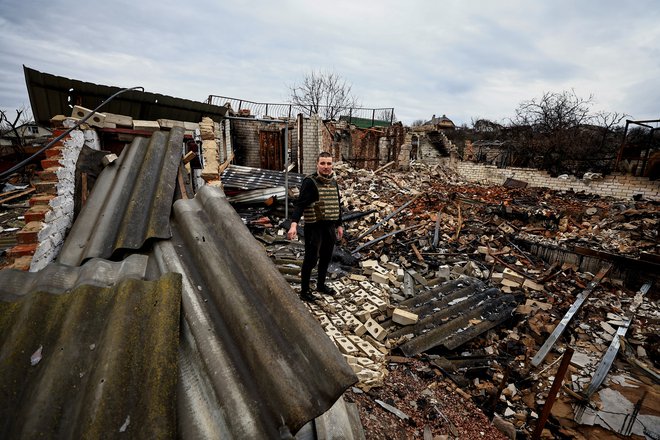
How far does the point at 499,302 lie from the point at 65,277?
5.34 meters

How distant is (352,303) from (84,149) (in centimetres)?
361

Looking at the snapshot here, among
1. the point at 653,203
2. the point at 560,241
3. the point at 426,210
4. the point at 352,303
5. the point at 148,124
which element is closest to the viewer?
the point at 148,124

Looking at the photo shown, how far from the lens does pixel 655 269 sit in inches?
215

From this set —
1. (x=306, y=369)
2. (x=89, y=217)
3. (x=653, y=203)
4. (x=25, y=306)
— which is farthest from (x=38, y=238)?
(x=653, y=203)

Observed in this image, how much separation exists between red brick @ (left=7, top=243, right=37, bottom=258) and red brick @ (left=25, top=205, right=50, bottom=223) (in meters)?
0.19

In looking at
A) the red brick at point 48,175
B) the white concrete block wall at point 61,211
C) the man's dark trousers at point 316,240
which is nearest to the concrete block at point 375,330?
the man's dark trousers at point 316,240

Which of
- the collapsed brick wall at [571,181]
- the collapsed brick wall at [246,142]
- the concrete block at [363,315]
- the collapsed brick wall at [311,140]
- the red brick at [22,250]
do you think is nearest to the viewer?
the red brick at [22,250]

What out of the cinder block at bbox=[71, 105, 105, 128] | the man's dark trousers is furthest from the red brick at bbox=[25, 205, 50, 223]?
the man's dark trousers

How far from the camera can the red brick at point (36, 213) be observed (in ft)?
6.61

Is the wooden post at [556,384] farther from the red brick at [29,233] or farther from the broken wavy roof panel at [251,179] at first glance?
the broken wavy roof panel at [251,179]

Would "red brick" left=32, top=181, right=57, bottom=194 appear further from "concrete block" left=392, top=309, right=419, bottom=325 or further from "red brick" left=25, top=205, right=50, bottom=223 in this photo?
"concrete block" left=392, top=309, right=419, bottom=325

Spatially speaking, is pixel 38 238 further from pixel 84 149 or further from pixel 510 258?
pixel 510 258

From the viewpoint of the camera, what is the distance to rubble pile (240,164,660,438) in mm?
3271

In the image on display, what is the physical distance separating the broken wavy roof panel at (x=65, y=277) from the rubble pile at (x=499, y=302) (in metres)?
2.37
